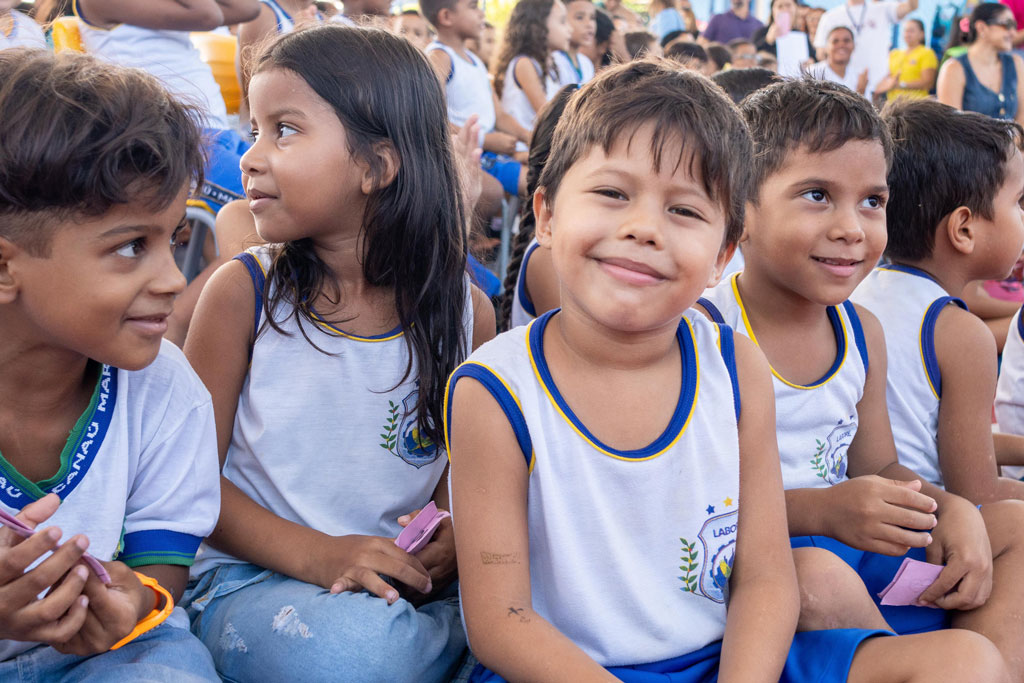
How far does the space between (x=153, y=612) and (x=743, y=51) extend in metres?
8.83

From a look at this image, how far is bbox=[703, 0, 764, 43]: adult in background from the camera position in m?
9.87

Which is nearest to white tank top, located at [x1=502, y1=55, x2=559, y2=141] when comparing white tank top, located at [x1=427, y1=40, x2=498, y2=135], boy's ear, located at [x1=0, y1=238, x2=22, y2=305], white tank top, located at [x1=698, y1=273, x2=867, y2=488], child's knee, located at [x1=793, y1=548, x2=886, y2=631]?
white tank top, located at [x1=427, y1=40, x2=498, y2=135]

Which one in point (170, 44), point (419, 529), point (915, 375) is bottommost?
point (419, 529)

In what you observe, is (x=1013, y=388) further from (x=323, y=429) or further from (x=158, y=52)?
(x=158, y=52)

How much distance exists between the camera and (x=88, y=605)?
3.90ft

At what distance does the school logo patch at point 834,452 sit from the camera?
5.99ft

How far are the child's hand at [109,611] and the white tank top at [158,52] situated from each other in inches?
77.2

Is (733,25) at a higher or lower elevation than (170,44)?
lower

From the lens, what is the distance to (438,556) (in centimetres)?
170

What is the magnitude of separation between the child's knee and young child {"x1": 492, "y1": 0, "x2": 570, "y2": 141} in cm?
450

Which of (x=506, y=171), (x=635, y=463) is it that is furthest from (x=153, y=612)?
(x=506, y=171)

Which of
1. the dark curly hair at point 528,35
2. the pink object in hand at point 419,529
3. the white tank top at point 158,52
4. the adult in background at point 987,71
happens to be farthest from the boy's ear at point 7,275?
the adult in background at point 987,71

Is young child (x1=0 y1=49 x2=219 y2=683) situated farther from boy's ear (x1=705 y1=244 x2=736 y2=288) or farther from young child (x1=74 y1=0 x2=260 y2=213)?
young child (x1=74 y1=0 x2=260 y2=213)

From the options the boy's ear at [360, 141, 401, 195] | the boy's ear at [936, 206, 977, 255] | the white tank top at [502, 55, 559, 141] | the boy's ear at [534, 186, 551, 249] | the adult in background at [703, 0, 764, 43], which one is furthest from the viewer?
the adult in background at [703, 0, 764, 43]
